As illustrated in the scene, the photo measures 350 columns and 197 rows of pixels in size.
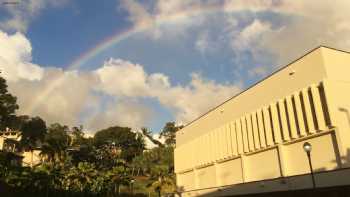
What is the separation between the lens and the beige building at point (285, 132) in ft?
96.2

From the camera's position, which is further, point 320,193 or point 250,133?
point 250,133

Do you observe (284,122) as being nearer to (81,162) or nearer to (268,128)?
(268,128)

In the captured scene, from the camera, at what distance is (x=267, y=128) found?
36156 mm

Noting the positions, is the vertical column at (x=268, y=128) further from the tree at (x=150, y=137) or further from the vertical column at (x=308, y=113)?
the tree at (x=150, y=137)

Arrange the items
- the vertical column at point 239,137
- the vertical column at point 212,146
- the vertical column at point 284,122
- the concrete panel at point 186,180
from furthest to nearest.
Result: 1. the concrete panel at point 186,180
2. the vertical column at point 212,146
3. the vertical column at point 239,137
4. the vertical column at point 284,122

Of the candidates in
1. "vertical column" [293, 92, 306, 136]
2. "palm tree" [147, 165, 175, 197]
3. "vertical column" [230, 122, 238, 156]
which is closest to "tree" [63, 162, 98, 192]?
"palm tree" [147, 165, 175, 197]

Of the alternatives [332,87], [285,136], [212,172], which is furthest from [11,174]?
[332,87]

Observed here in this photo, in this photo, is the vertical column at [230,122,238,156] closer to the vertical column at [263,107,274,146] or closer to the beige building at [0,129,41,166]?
the vertical column at [263,107,274,146]

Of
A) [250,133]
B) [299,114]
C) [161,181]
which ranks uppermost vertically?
[250,133]

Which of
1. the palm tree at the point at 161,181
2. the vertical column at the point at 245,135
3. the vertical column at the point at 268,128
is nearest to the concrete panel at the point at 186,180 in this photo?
the palm tree at the point at 161,181

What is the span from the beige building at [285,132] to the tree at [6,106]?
1840 inches

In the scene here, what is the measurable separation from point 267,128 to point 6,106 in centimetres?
6153

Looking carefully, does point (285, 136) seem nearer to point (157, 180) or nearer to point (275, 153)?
point (275, 153)

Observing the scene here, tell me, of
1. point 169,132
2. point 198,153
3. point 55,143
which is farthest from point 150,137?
point 198,153
